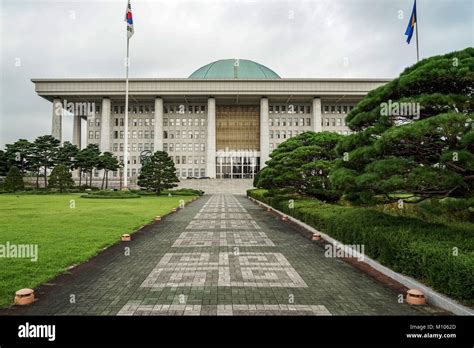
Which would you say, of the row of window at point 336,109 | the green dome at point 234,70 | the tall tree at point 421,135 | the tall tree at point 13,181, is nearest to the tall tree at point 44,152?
the tall tree at point 13,181

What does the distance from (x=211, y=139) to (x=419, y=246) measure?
69.3 metres

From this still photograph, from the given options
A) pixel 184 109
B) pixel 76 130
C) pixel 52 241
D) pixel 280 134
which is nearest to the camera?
pixel 52 241

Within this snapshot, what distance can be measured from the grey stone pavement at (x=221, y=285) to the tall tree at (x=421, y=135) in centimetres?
239

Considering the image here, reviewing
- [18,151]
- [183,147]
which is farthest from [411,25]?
[183,147]

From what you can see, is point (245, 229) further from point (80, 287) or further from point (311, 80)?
point (311, 80)

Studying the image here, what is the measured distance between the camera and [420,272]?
612cm

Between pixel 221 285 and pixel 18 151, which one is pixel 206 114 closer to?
pixel 18 151

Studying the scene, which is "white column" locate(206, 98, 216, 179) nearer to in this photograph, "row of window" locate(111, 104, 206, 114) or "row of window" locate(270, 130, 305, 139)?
"row of window" locate(111, 104, 206, 114)

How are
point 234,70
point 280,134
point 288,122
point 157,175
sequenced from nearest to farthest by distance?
point 157,175 → point 280,134 → point 288,122 → point 234,70

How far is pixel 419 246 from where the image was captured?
6.10m

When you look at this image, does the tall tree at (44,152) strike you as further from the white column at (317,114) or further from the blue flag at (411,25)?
the white column at (317,114)

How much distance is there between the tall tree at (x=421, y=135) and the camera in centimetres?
651
